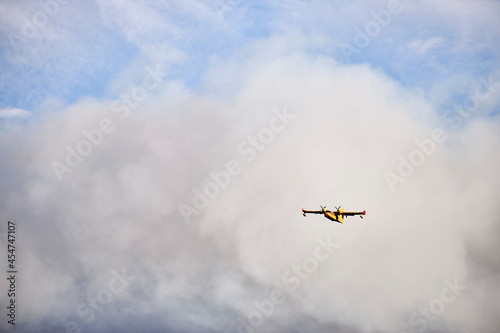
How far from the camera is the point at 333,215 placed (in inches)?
4833
